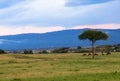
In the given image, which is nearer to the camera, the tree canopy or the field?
the field

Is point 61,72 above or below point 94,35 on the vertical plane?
below

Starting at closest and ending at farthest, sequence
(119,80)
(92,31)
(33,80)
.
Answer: (119,80) → (33,80) → (92,31)

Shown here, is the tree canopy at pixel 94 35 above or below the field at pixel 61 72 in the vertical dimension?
above

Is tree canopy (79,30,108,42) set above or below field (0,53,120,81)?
above

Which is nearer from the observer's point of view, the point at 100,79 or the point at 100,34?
the point at 100,79

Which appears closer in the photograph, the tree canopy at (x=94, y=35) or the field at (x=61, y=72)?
the field at (x=61, y=72)

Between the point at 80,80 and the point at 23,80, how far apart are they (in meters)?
4.07

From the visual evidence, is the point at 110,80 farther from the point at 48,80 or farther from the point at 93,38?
the point at 93,38

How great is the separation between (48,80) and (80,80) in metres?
2.10

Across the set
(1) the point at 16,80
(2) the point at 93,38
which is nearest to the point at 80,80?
(1) the point at 16,80

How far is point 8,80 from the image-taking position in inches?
1086

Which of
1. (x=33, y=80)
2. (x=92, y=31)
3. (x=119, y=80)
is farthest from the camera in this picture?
(x=92, y=31)

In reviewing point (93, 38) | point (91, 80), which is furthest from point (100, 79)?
point (93, 38)

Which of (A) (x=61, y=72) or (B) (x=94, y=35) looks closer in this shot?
(A) (x=61, y=72)
